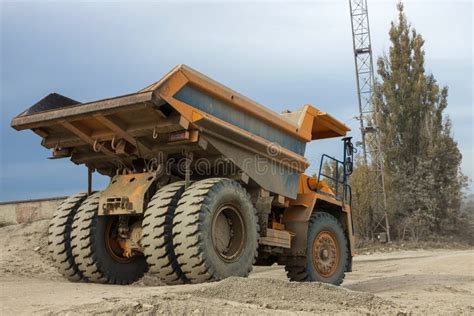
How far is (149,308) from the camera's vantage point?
432cm

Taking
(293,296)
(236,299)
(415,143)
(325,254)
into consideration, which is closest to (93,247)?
(236,299)

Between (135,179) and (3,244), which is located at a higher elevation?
(135,179)

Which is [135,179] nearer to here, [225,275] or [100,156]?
[100,156]

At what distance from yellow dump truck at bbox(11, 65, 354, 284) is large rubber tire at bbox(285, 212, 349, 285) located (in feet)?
0.10

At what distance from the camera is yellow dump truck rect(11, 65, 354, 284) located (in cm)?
621

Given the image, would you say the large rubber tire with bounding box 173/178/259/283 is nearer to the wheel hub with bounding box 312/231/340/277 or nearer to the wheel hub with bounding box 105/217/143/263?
the wheel hub with bounding box 105/217/143/263

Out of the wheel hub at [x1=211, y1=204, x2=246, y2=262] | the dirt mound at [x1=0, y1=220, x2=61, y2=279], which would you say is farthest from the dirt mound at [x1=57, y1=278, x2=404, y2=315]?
the dirt mound at [x1=0, y1=220, x2=61, y2=279]

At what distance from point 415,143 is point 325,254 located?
2553cm

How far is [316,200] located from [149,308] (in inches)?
199

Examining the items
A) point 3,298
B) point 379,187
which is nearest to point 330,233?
point 3,298

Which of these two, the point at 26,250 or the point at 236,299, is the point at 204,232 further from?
the point at 26,250

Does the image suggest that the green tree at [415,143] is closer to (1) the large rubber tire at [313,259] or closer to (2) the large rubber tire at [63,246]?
(1) the large rubber tire at [313,259]

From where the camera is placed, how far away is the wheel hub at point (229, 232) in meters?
6.64

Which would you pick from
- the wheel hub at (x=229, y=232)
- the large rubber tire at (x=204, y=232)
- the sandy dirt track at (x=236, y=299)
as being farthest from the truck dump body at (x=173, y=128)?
the sandy dirt track at (x=236, y=299)
